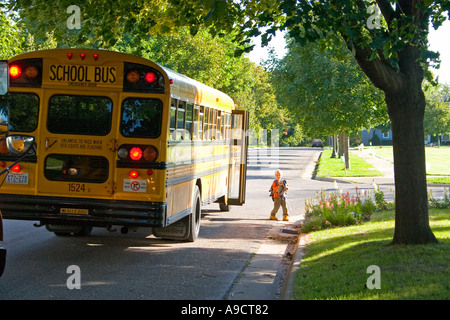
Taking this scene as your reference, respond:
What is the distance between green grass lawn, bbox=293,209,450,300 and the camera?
7586 mm

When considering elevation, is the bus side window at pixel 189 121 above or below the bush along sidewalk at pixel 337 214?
above

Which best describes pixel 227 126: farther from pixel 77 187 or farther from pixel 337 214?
pixel 77 187

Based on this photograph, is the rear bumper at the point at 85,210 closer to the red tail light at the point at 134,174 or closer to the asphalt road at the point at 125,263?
the red tail light at the point at 134,174

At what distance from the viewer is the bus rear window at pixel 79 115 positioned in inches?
421

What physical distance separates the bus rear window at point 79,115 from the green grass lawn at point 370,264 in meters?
3.76

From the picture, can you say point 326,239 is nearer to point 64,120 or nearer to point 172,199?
point 172,199

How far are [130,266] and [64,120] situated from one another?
8.11ft

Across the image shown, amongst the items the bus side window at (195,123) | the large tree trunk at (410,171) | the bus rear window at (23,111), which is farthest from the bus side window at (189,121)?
the large tree trunk at (410,171)

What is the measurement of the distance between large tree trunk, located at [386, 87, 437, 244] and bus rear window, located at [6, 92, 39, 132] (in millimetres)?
5478

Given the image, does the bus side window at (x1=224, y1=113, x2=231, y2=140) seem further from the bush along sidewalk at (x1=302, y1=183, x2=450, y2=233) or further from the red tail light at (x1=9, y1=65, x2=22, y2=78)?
the red tail light at (x1=9, y1=65, x2=22, y2=78)

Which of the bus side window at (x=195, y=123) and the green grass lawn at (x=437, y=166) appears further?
the green grass lawn at (x=437, y=166)

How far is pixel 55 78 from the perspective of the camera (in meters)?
10.8

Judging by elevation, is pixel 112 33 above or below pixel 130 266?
above
